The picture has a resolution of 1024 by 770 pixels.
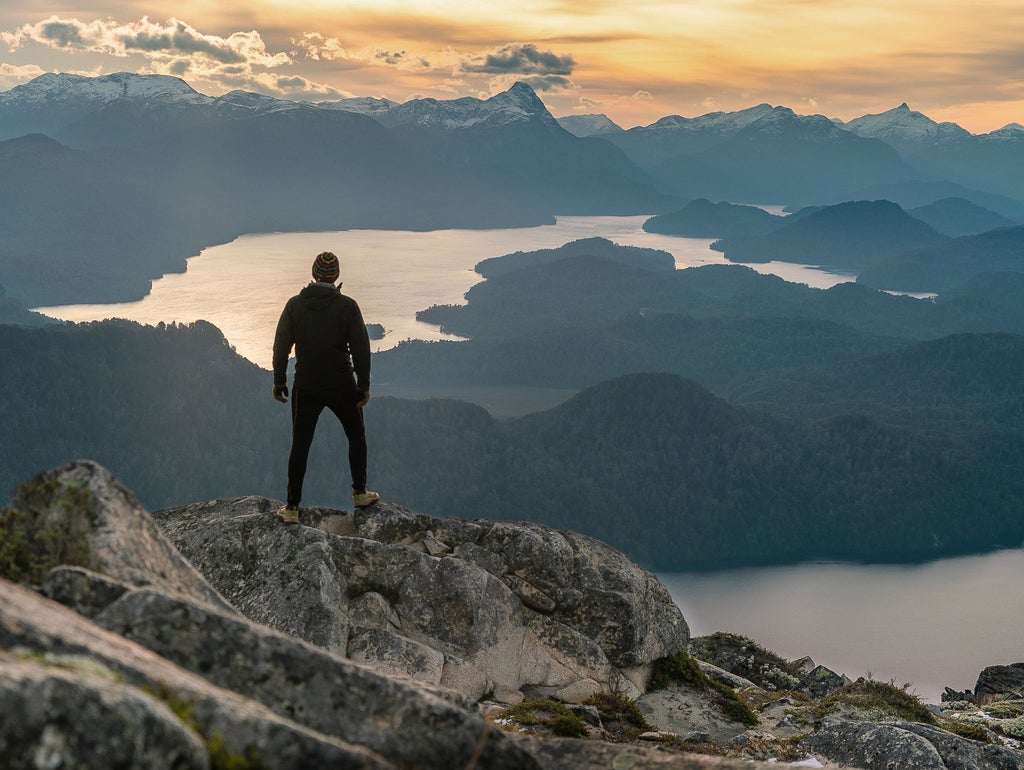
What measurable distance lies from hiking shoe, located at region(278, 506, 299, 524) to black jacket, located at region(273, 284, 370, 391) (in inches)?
116

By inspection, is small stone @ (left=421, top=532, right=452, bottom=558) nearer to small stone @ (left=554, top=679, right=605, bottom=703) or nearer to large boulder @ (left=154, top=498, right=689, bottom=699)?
large boulder @ (left=154, top=498, right=689, bottom=699)

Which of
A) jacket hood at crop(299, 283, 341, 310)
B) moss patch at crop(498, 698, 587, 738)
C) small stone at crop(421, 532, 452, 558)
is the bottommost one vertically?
moss patch at crop(498, 698, 587, 738)

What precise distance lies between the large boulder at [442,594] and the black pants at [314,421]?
44.8 inches

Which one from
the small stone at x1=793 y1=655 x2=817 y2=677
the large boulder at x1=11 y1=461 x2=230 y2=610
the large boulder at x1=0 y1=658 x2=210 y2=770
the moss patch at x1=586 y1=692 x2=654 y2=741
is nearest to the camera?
the large boulder at x1=0 y1=658 x2=210 y2=770

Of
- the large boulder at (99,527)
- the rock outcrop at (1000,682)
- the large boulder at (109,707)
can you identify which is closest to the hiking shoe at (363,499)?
the large boulder at (99,527)

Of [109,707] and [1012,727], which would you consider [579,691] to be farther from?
[109,707]

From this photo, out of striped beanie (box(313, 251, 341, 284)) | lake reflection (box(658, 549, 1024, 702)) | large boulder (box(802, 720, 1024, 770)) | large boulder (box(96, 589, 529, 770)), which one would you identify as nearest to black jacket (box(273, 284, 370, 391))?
striped beanie (box(313, 251, 341, 284))

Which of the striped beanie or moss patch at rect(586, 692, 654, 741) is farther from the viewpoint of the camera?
the striped beanie

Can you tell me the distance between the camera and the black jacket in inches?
611

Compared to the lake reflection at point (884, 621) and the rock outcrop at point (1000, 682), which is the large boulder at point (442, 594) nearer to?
the rock outcrop at point (1000, 682)

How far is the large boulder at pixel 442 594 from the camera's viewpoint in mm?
15625

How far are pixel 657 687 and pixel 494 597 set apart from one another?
4006mm

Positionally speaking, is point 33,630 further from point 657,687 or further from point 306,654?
point 657,687

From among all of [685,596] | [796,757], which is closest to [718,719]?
[796,757]
